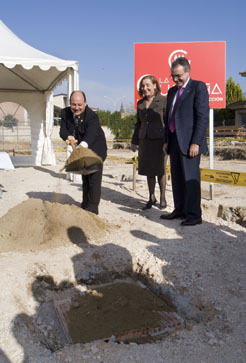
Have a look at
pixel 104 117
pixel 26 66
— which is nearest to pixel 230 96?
pixel 104 117

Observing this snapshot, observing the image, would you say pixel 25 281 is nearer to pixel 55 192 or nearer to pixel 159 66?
pixel 55 192

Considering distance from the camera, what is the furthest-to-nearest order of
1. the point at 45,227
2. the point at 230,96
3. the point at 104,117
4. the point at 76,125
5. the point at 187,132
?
the point at 104,117, the point at 230,96, the point at 76,125, the point at 187,132, the point at 45,227

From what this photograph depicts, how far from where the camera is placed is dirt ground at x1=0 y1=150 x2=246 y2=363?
2322 mm

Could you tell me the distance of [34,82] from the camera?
1113 cm

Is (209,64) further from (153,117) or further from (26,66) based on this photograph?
(26,66)

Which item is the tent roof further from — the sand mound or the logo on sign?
the sand mound

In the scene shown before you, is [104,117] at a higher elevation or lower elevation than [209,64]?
higher

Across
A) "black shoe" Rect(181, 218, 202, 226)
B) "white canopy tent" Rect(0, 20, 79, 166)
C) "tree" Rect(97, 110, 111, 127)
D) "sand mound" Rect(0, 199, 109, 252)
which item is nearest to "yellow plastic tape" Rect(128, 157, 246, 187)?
"black shoe" Rect(181, 218, 202, 226)

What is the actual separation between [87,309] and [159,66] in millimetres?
5190

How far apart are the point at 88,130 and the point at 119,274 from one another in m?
2.09

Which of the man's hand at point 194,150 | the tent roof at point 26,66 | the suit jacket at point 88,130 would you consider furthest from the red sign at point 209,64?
the tent roof at point 26,66

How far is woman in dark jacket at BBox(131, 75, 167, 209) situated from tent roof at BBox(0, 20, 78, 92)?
3.74 m

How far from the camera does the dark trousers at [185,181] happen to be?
176 inches

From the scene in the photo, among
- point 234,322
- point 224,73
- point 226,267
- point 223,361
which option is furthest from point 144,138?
point 223,361
